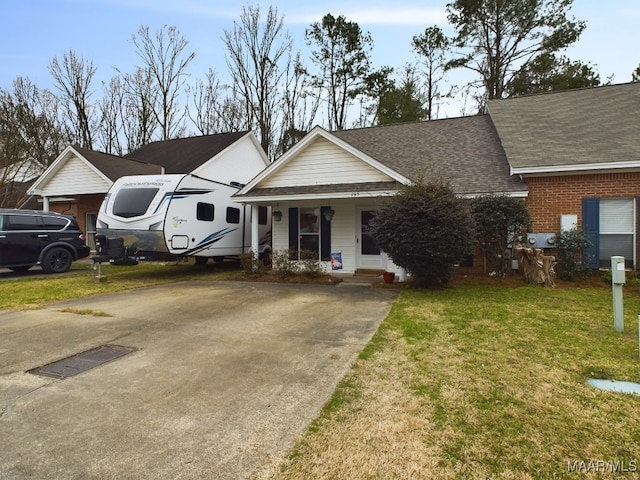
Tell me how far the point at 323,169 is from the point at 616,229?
27.2ft

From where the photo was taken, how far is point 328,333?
224 inches

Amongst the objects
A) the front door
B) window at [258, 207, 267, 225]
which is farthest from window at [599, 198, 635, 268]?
window at [258, 207, 267, 225]

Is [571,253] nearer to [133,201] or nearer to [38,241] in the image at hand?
[133,201]

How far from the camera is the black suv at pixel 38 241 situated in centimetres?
1123

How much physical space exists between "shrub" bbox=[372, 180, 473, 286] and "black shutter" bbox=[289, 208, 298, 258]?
4500mm

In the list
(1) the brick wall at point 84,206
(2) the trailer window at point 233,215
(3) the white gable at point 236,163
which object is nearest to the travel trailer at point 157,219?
(2) the trailer window at point 233,215

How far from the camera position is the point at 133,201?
426 inches

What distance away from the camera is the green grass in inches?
339

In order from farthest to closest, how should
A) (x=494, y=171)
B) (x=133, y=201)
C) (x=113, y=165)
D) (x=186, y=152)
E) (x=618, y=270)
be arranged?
(x=186, y=152), (x=113, y=165), (x=494, y=171), (x=133, y=201), (x=618, y=270)

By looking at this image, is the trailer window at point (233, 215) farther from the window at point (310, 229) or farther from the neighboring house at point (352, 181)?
the window at point (310, 229)

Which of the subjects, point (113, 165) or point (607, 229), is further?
point (113, 165)

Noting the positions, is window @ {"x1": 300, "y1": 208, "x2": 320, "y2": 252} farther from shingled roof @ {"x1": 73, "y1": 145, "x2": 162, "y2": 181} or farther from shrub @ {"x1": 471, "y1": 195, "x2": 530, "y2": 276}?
shingled roof @ {"x1": 73, "y1": 145, "x2": 162, "y2": 181}

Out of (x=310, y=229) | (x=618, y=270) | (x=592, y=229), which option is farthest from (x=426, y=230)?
(x=310, y=229)

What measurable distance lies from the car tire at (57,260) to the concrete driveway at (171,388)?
5.85m
